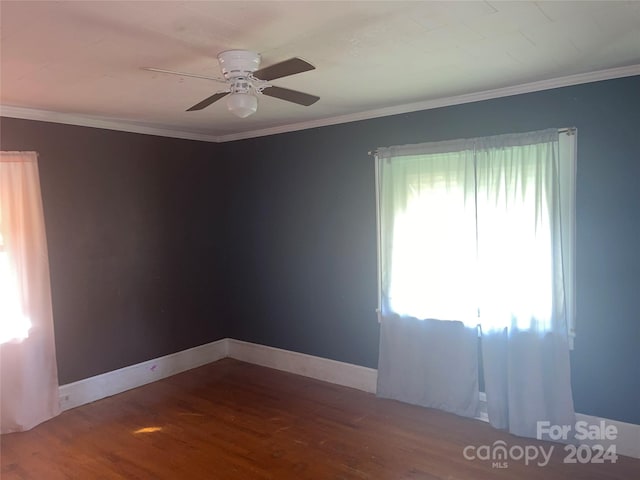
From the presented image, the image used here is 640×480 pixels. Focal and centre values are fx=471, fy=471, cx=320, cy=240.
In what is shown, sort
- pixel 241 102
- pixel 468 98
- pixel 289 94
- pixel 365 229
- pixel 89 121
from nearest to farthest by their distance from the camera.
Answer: pixel 241 102, pixel 289 94, pixel 468 98, pixel 89 121, pixel 365 229

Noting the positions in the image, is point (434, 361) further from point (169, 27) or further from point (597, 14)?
point (169, 27)

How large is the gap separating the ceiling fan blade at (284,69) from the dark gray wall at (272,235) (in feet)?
6.07

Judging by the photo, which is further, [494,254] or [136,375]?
[136,375]

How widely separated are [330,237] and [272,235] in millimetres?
728

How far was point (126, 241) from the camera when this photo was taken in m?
4.31

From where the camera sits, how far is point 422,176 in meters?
3.63

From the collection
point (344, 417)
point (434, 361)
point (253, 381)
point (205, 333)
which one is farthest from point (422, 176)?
point (205, 333)

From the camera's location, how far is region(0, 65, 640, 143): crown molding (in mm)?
2974


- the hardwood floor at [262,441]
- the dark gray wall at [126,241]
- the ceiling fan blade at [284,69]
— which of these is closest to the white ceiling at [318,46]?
the ceiling fan blade at [284,69]

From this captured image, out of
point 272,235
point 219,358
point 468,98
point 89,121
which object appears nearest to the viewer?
point 468,98

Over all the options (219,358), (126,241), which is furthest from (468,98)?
(219,358)

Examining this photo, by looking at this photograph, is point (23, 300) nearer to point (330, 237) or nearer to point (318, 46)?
point (330, 237)

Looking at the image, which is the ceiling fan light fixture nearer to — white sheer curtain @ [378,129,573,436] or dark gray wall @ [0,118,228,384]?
white sheer curtain @ [378,129,573,436]

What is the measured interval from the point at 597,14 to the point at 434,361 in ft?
8.39
